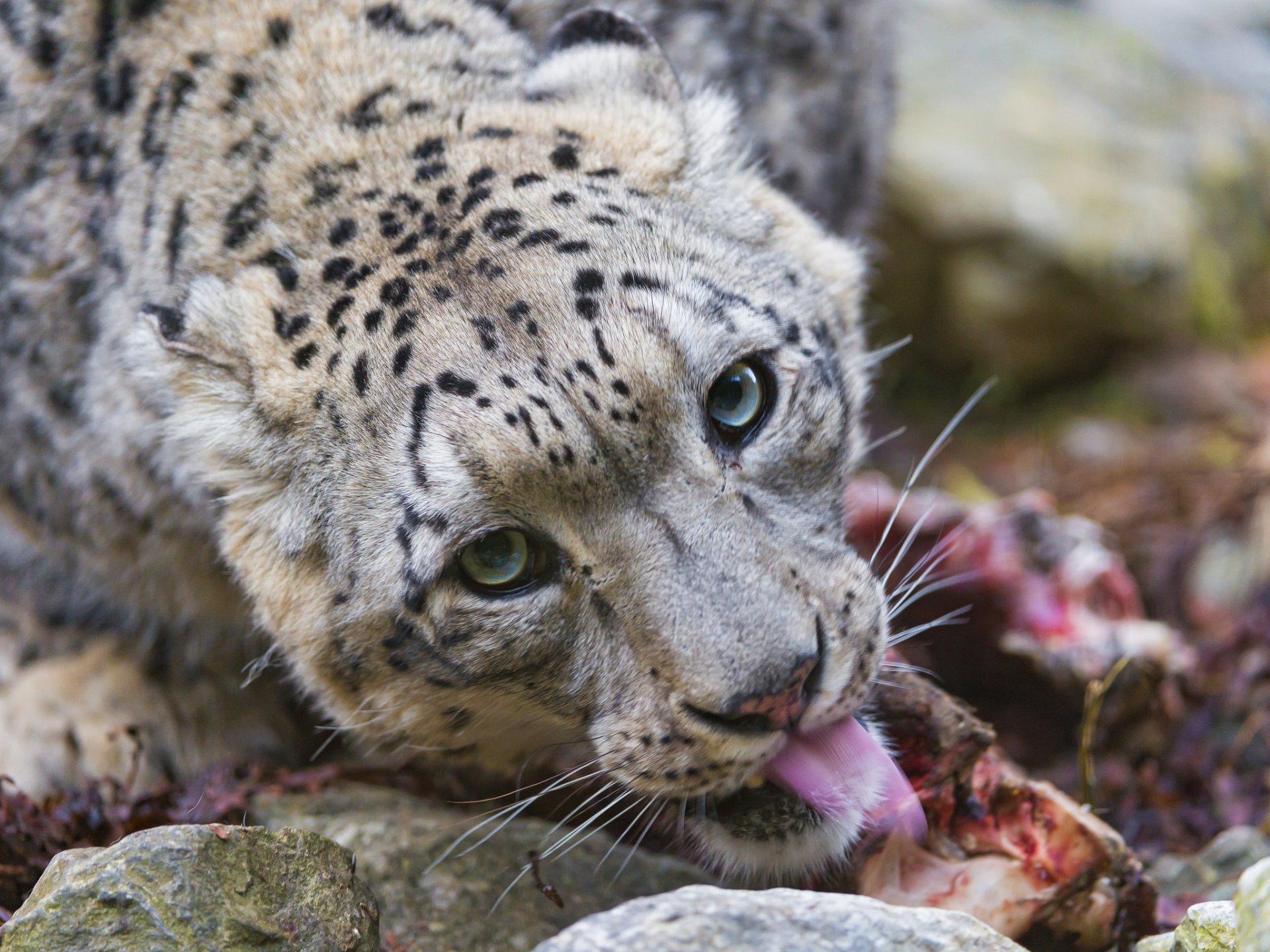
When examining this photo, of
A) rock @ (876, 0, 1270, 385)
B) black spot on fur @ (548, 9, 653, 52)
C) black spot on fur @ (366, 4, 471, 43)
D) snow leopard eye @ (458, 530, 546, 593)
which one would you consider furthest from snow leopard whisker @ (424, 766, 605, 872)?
rock @ (876, 0, 1270, 385)

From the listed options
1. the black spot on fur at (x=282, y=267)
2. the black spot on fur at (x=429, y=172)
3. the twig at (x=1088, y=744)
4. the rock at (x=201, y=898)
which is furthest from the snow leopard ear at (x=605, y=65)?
the rock at (x=201, y=898)

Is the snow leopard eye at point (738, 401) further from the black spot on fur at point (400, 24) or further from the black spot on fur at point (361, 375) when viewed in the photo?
the black spot on fur at point (400, 24)

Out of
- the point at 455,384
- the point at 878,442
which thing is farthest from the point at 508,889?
the point at 878,442

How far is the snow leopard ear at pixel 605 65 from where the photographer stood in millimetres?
4855

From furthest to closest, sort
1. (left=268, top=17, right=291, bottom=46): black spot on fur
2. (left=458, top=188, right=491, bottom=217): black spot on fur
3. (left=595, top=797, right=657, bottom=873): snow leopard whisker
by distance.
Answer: (left=268, top=17, right=291, bottom=46): black spot on fur, (left=458, top=188, right=491, bottom=217): black spot on fur, (left=595, top=797, right=657, bottom=873): snow leopard whisker

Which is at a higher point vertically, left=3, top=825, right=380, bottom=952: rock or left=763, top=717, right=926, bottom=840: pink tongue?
left=3, top=825, right=380, bottom=952: rock

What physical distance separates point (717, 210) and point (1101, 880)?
8.02 ft

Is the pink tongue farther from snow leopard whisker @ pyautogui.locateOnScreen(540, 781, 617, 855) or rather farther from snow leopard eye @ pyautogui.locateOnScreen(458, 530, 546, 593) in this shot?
snow leopard eye @ pyautogui.locateOnScreen(458, 530, 546, 593)

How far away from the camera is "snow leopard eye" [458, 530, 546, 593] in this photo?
12.6 feet

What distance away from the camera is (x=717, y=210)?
454 centimetres

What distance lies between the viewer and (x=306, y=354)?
A: 4.15 metres

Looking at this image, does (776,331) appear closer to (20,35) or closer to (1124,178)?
(20,35)

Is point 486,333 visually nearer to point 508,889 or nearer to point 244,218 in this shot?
point 244,218

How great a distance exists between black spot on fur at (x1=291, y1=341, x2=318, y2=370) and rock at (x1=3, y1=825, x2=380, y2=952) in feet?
4.74
